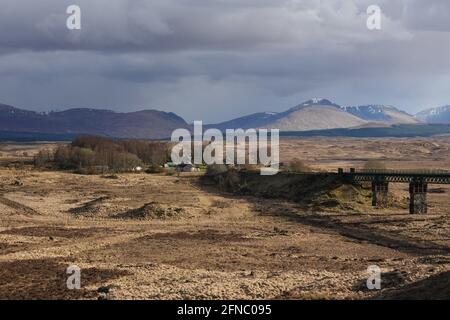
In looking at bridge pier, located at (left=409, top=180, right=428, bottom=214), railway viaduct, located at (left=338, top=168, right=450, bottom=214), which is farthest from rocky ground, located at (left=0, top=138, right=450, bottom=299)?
railway viaduct, located at (left=338, top=168, right=450, bottom=214)

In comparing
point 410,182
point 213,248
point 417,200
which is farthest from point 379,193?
point 213,248

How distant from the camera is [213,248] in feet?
184

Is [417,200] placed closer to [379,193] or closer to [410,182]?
[410,182]

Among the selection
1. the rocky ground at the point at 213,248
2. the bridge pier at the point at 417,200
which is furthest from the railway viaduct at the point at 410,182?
the rocky ground at the point at 213,248

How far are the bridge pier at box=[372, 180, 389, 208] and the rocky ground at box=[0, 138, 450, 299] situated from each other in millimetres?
2859

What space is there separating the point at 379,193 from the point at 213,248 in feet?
148

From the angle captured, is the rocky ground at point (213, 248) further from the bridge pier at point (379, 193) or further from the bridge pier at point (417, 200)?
the bridge pier at point (379, 193)

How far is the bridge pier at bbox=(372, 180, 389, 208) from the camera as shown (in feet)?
309

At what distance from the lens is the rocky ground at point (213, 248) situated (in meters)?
37.2

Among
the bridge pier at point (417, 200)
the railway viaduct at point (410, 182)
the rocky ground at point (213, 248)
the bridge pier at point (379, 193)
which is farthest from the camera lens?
the bridge pier at point (379, 193)

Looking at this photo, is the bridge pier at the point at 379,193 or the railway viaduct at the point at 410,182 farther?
the bridge pier at the point at 379,193

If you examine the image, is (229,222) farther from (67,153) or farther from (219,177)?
(67,153)

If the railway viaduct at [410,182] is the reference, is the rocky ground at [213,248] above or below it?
below

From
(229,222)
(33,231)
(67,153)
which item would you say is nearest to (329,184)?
(229,222)
